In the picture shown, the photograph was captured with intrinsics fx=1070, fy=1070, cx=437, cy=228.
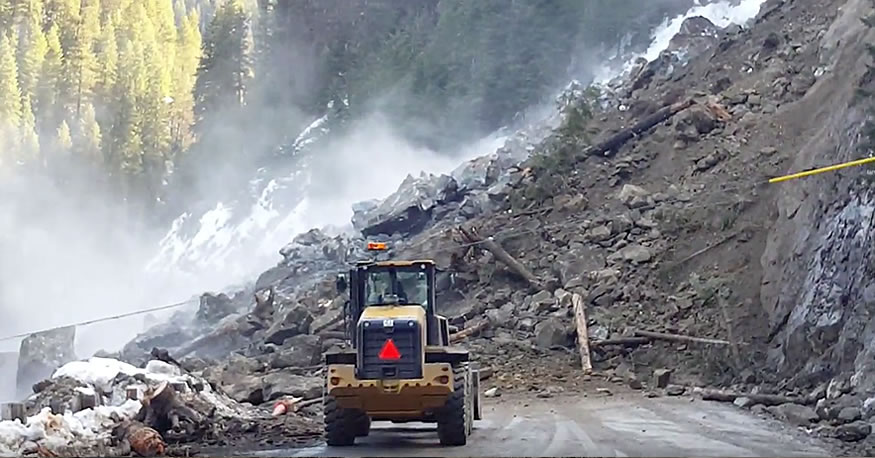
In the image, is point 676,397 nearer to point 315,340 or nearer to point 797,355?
point 797,355

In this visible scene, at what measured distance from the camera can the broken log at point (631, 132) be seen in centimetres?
3119

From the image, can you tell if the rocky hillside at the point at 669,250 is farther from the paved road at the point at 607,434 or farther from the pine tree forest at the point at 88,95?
the pine tree forest at the point at 88,95

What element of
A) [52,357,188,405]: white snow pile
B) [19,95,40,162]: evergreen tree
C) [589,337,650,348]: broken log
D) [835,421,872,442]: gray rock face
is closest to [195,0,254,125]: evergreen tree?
[19,95,40,162]: evergreen tree

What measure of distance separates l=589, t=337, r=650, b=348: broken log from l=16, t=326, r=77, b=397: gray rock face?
55.0ft

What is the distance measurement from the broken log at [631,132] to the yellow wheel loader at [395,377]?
59.9ft

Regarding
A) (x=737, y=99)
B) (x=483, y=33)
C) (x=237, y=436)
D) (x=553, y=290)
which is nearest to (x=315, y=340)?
(x=553, y=290)

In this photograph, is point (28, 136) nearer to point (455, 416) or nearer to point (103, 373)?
point (103, 373)

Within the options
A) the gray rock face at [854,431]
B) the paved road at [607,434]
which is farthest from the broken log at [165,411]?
the gray rock face at [854,431]

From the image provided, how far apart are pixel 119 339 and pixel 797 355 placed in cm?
3609

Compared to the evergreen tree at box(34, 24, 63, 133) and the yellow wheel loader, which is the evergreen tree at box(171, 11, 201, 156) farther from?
the yellow wheel loader

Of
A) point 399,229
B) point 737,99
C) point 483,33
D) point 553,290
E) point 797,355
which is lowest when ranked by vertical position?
point 797,355

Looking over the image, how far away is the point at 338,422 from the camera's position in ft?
44.1

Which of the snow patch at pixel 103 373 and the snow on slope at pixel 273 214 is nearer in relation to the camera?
the snow patch at pixel 103 373

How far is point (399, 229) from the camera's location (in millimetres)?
35344
